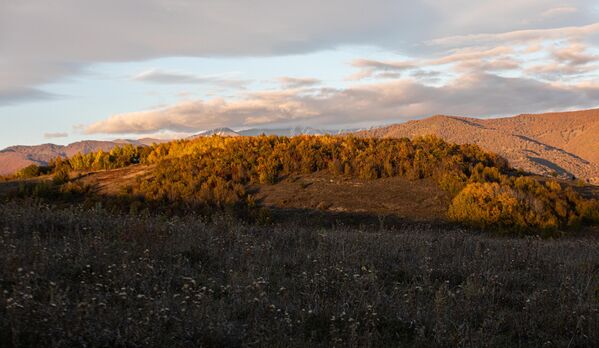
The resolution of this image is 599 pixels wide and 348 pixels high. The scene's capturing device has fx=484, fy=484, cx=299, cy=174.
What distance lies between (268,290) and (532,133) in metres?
134

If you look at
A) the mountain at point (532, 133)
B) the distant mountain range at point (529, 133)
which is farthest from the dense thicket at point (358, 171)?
the mountain at point (532, 133)

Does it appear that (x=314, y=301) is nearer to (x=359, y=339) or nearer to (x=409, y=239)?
(x=359, y=339)

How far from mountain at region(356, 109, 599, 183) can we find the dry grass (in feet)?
252

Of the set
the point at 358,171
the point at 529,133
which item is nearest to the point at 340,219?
the point at 358,171

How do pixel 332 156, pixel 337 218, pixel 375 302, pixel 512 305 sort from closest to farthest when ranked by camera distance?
pixel 375 302, pixel 512 305, pixel 337 218, pixel 332 156

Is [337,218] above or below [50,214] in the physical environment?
below

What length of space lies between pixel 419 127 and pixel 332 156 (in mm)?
96261

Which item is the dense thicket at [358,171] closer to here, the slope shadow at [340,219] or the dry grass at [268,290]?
the slope shadow at [340,219]

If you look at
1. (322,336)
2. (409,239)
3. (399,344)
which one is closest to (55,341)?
(322,336)

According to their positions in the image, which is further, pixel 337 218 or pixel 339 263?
pixel 337 218

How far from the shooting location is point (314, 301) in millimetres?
5664

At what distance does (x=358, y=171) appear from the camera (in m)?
21.0

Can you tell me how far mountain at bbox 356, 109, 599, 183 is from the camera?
89.6m

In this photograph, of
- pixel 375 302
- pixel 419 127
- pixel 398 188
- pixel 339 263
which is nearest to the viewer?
pixel 375 302
